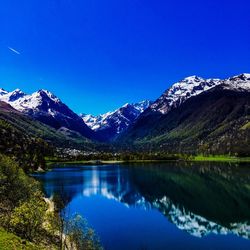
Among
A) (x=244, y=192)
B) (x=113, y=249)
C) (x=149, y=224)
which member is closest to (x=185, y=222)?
(x=149, y=224)

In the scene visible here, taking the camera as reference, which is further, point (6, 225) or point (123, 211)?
point (123, 211)

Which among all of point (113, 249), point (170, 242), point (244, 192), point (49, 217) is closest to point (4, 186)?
point (49, 217)

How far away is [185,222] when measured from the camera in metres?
110

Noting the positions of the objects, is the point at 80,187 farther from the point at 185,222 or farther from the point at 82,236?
the point at 82,236

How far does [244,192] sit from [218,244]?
323ft

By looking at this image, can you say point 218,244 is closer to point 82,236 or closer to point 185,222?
point 185,222

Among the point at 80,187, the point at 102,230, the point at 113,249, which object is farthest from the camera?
the point at 80,187

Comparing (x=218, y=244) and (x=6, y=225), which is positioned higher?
(x=6, y=225)

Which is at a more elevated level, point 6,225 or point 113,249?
point 6,225

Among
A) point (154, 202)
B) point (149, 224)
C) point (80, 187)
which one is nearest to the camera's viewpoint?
point (149, 224)

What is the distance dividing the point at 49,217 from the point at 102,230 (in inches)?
1043

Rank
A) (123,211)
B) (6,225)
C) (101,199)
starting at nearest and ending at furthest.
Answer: (6,225) → (123,211) → (101,199)

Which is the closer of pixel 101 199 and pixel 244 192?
pixel 101 199

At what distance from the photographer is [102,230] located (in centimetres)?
9619
